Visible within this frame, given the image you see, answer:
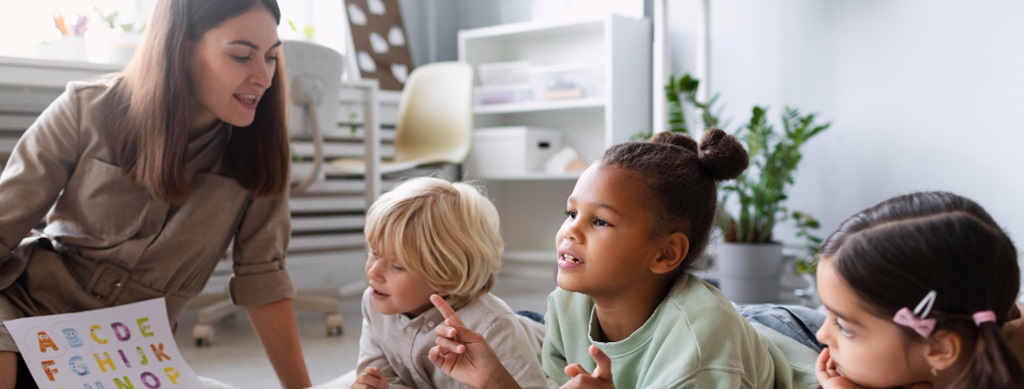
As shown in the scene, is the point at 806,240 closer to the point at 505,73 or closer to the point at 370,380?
the point at 505,73

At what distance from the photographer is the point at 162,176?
4.89ft

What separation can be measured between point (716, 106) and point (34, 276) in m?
2.68

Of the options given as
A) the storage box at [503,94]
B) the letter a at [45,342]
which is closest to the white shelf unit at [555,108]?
the storage box at [503,94]

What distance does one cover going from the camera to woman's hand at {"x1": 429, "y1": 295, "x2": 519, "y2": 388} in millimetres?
1171

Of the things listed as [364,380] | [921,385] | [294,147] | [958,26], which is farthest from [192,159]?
[958,26]

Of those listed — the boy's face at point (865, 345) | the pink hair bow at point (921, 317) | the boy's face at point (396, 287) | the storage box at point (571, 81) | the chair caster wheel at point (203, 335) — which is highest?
the storage box at point (571, 81)

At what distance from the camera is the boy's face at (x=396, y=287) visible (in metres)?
1.44

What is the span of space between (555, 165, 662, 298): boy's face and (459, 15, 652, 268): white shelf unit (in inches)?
106

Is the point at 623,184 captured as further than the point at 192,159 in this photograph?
No

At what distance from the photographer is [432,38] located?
15.4 ft

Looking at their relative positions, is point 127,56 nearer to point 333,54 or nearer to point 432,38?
point 333,54

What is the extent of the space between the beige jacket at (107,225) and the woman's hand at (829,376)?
37.5 inches

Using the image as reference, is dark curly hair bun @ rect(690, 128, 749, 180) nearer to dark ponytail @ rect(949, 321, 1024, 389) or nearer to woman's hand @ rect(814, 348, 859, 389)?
woman's hand @ rect(814, 348, 859, 389)

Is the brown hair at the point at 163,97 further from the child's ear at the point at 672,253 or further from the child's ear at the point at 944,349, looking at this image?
the child's ear at the point at 944,349
